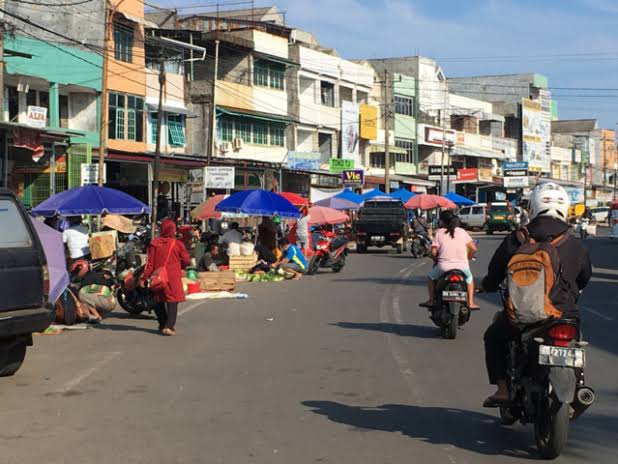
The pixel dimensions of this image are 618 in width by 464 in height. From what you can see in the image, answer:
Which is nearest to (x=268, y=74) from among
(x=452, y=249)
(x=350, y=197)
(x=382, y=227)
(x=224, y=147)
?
(x=224, y=147)

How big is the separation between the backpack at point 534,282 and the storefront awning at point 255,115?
1516 inches

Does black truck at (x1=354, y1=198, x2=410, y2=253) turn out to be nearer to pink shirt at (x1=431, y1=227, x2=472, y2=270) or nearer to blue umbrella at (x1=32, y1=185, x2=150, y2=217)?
blue umbrella at (x1=32, y1=185, x2=150, y2=217)

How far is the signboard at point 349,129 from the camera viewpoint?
2247 inches

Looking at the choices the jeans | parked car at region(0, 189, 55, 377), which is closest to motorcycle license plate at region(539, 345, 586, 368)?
parked car at region(0, 189, 55, 377)

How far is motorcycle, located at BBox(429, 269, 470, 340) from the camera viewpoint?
38.0ft

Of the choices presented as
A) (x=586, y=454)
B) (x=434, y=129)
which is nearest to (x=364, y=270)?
(x=586, y=454)

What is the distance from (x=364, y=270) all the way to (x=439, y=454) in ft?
66.0

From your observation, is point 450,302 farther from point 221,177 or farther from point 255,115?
point 255,115

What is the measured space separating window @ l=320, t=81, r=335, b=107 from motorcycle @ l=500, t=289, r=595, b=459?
164 ft

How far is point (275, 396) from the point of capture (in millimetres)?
8062

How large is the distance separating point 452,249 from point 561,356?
6.35 meters

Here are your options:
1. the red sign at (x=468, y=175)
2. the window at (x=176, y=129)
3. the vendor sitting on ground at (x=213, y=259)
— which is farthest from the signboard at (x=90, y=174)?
the red sign at (x=468, y=175)

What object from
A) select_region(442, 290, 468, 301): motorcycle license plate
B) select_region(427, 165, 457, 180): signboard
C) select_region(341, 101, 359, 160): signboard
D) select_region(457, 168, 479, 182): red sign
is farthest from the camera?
select_region(457, 168, 479, 182): red sign

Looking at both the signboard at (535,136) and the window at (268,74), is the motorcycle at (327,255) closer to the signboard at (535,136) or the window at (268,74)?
the window at (268,74)
